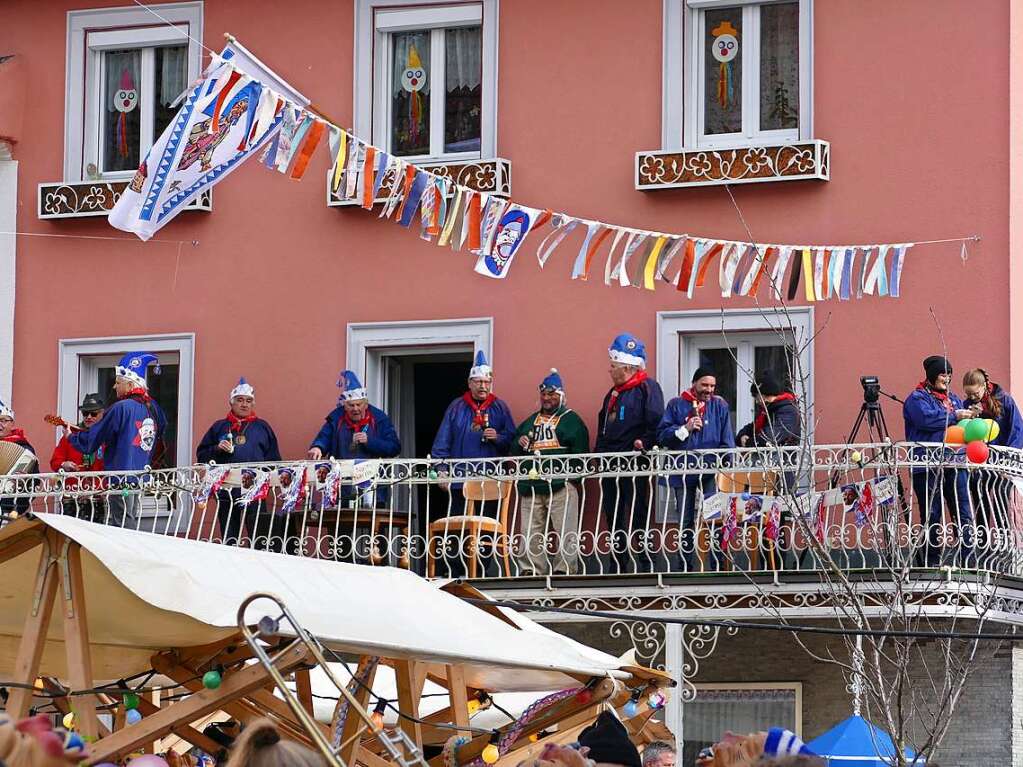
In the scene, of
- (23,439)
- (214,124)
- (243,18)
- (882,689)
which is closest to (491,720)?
(882,689)

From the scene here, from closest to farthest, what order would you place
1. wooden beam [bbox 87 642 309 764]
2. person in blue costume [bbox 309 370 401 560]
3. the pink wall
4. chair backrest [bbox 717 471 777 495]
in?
wooden beam [bbox 87 642 309 764] < chair backrest [bbox 717 471 777 495] < the pink wall < person in blue costume [bbox 309 370 401 560]

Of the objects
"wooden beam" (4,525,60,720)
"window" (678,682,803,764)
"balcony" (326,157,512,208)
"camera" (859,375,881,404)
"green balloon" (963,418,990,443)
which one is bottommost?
"window" (678,682,803,764)

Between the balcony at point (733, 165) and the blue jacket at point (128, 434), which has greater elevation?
the balcony at point (733, 165)

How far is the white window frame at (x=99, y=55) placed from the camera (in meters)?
21.5

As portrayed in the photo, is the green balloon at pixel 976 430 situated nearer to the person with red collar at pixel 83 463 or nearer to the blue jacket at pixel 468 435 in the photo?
the blue jacket at pixel 468 435

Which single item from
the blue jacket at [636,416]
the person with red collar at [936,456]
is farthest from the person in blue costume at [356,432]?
the person with red collar at [936,456]

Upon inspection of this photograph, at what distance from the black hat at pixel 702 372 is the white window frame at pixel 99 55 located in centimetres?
553

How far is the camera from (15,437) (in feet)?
66.9

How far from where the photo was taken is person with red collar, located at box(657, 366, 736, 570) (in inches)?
712

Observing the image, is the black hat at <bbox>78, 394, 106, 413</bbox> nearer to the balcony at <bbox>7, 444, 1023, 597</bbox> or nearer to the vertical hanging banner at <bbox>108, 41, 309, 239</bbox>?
the balcony at <bbox>7, 444, 1023, 597</bbox>

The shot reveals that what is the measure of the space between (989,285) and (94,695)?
1040 centimetres

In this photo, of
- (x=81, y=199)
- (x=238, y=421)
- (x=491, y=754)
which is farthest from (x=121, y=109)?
(x=491, y=754)

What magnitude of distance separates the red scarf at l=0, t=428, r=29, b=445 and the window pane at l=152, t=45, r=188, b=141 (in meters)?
3.05

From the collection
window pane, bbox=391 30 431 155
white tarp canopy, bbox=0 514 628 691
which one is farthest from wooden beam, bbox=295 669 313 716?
window pane, bbox=391 30 431 155
